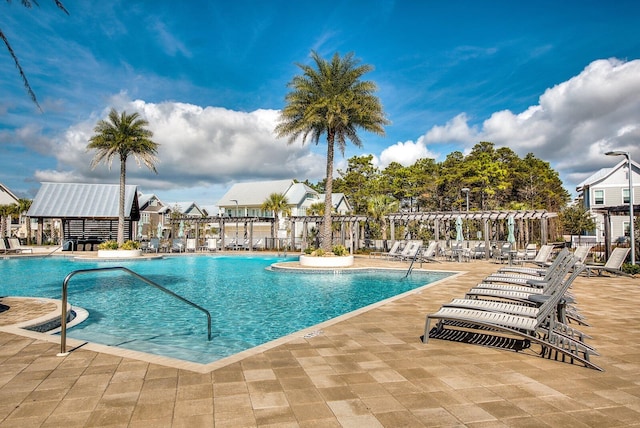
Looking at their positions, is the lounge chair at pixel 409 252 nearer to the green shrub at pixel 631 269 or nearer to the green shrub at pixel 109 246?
the green shrub at pixel 631 269

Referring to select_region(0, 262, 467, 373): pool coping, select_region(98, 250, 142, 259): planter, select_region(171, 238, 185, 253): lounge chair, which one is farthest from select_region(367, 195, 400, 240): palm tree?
select_region(0, 262, 467, 373): pool coping

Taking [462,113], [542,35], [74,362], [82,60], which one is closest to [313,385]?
[74,362]

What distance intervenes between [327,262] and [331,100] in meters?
6.94

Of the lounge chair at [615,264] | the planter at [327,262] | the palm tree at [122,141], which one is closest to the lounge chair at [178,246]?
the palm tree at [122,141]

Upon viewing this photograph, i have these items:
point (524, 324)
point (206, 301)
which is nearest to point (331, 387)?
point (524, 324)

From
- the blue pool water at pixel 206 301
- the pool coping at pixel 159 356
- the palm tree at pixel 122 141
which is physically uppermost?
the palm tree at pixel 122 141

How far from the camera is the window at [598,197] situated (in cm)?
3400

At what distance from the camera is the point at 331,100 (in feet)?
55.5

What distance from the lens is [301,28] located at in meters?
14.7

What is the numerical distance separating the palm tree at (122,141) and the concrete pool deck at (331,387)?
20794 mm

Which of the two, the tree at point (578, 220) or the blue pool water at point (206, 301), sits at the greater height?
the tree at point (578, 220)

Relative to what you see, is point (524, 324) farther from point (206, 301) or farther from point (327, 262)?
point (327, 262)

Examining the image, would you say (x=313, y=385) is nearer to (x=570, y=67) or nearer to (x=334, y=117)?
(x=334, y=117)

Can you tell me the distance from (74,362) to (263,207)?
3391cm
